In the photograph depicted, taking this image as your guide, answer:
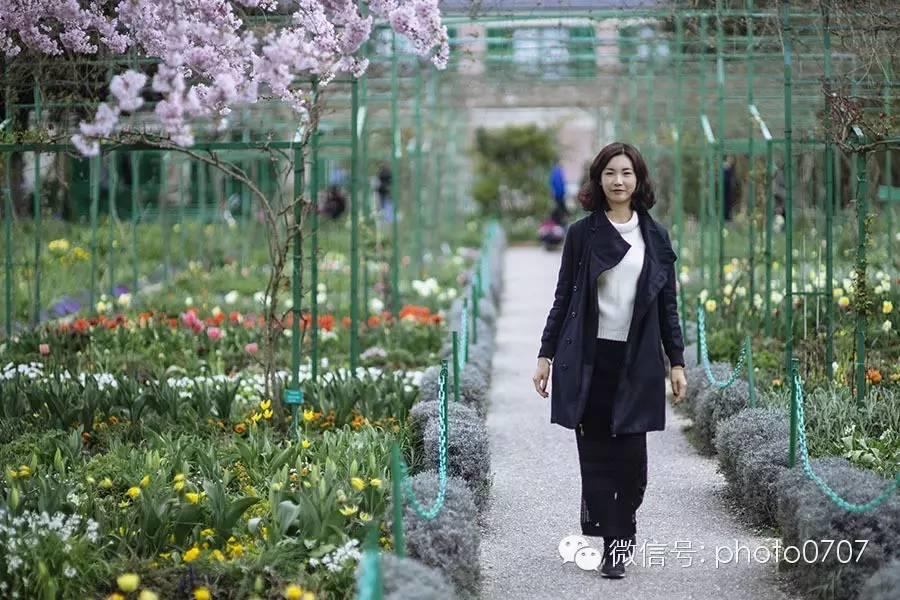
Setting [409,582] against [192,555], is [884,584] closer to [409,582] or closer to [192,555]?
[409,582]

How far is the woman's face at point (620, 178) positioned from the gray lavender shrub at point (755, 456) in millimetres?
1250

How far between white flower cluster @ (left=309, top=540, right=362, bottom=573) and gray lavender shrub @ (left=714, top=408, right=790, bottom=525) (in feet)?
5.74

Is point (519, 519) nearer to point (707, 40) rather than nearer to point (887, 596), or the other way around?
point (887, 596)

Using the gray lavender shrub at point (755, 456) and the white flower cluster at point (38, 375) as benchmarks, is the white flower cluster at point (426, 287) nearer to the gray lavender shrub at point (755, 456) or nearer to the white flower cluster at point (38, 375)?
the white flower cluster at point (38, 375)

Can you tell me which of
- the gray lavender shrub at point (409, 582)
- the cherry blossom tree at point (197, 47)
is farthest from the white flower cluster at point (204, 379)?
the gray lavender shrub at point (409, 582)

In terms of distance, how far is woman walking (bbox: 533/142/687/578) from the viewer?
510 cm

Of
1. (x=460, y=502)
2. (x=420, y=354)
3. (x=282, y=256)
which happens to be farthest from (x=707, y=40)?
(x=460, y=502)

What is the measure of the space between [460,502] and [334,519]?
429 millimetres

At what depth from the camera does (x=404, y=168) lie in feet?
58.6

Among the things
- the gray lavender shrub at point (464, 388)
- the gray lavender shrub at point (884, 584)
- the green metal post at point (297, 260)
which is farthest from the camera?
the gray lavender shrub at point (464, 388)

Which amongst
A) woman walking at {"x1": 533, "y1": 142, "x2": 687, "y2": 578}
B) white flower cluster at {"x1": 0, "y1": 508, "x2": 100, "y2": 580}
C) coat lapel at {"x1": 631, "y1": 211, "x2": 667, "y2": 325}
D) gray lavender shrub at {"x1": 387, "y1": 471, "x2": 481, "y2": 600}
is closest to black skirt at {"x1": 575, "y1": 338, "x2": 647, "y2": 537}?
woman walking at {"x1": 533, "y1": 142, "x2": 687, "y2": 578}

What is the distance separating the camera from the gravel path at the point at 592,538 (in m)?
5.12

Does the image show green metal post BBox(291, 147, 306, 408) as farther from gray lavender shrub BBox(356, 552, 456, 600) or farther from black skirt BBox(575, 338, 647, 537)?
gray lavender shrub BBox(356, 552, 456, 600)

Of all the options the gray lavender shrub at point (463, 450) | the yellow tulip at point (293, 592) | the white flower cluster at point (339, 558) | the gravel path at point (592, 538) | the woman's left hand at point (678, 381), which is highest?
the woman's left hand at point (678, 381)
